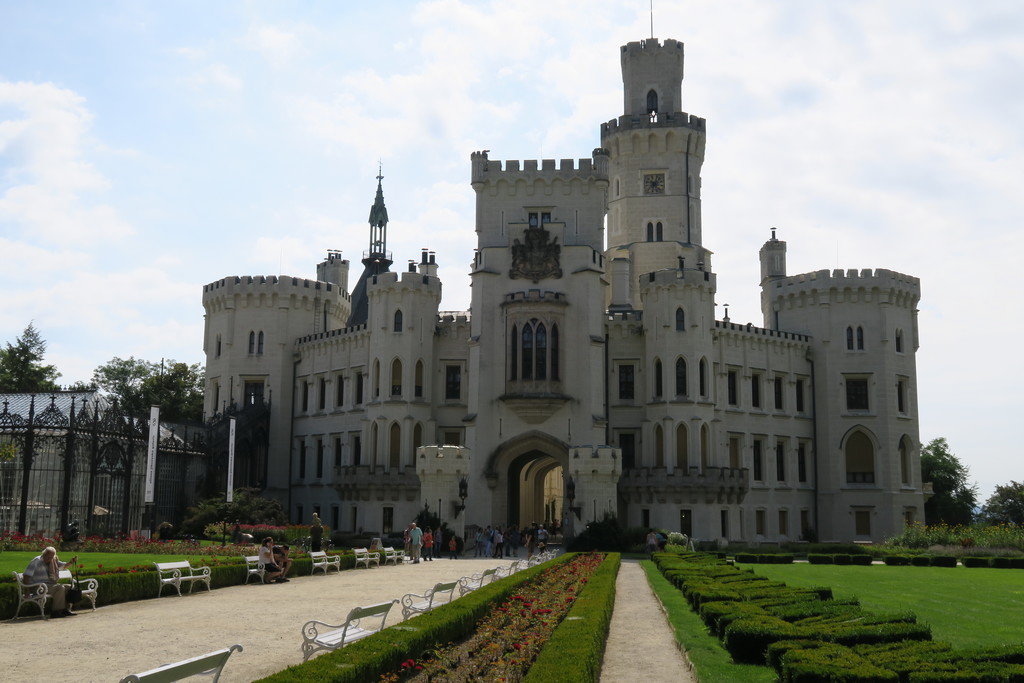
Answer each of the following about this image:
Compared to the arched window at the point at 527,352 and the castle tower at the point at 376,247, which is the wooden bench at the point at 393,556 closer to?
the arched window at the point at 527,352

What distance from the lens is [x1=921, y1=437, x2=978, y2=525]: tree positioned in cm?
6825

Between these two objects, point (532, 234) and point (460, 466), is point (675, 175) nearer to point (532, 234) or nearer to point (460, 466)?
point (532, 234)

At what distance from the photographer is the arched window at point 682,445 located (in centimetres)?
5154

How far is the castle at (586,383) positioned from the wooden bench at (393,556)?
→ 26.7 ft

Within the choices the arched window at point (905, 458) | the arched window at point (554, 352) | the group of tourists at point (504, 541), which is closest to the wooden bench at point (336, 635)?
the group of tourists at point (504, 541)

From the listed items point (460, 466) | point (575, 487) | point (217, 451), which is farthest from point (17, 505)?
point (575, 487)

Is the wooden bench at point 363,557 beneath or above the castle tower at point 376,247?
beneath

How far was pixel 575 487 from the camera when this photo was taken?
152ft

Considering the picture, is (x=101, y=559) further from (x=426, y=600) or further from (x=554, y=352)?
(x=554, y=352)

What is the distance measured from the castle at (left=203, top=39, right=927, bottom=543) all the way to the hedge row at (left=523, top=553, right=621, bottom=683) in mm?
30003

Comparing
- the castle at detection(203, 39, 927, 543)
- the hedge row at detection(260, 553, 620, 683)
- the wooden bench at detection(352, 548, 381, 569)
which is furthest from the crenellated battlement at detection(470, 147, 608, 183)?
the hedge row at detection(260, 553, 620, 683)

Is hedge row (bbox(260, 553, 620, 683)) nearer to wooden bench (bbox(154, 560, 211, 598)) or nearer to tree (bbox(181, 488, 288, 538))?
wooden bench (bbox(154, 560, 211, 598))

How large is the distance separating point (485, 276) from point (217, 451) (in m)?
17.4

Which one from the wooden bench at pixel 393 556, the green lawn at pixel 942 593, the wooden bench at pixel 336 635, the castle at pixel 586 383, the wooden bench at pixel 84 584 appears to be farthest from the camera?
the castle at pixel 586 383
